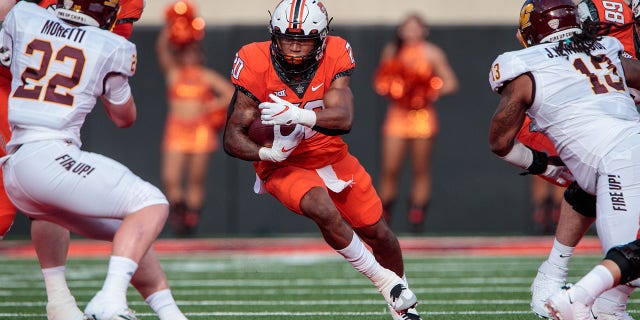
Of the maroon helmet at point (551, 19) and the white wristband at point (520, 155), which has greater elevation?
the maroon helmet at point (551, 19)

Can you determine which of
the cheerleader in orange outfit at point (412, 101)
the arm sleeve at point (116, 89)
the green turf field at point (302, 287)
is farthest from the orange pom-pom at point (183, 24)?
the arm sleeve at point (116, 89)

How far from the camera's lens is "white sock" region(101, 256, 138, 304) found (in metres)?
3.50

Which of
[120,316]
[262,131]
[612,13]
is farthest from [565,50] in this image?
[120,316]

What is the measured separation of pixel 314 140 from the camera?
487 centimetres

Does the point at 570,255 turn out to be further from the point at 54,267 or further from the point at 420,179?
the point at 420,179

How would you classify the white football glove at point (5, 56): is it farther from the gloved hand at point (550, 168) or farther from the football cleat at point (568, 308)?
the football cleat at point (568, 308)

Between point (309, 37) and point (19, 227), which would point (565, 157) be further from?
point (19, 227)

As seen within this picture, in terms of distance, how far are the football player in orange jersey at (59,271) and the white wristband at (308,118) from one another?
88 centimetres

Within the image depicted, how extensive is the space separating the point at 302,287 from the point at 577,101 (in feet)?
9.12

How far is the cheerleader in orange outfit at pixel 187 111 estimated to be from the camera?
10195mm

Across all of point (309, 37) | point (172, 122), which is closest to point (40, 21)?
point (309, 37)

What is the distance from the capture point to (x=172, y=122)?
1025 cm

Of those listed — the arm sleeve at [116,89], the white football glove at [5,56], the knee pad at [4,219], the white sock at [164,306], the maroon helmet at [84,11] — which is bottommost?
the white sock at [164,306]

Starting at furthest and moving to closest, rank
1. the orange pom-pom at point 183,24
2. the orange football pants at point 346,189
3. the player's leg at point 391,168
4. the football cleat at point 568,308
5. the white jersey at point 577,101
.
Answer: the orange pom-pom at point 183,24 → the player's leg at point 391,168 → the orange football pants at point 346,189 → the white jersey at point 577,101 → the football cleat at point 568,308
